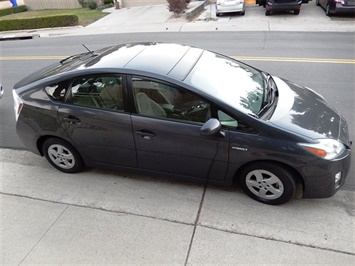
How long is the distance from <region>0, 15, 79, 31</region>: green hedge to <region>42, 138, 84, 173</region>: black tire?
1496 cm

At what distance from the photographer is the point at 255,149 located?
2.75 meters

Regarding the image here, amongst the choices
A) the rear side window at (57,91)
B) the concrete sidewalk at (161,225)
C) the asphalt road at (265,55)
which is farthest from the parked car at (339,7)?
the rear side window at (57,91)

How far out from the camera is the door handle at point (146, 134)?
304cm

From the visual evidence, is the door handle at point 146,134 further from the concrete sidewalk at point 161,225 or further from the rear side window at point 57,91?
the rear side window at point 57,91

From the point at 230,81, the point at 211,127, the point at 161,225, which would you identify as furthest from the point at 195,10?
the point at 161,225

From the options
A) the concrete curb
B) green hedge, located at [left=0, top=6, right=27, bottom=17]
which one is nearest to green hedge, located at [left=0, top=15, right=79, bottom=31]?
green hedge, located at [left=0, top=6, right=27, bottom=17]

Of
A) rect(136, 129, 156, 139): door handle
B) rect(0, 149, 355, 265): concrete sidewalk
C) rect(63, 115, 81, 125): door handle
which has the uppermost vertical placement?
rect(63, 115, 81, 125): door handle

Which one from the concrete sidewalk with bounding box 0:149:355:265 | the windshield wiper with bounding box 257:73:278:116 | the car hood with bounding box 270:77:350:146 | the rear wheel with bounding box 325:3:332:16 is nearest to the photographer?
the concrete sidewalk with bounding box 0:149:355:265

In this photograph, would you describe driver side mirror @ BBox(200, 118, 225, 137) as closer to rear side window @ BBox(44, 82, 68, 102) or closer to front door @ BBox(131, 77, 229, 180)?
front door @ BBox(131, 77, 229, 180)

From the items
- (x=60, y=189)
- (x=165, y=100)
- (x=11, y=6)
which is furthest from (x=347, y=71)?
(x=11, y=6)

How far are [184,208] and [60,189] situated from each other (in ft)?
5.17

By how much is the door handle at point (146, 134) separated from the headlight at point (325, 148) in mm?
1485

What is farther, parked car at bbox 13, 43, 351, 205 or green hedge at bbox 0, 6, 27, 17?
green hedge at bbox 0, 6, 27, 17

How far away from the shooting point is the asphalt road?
18.0 ft
